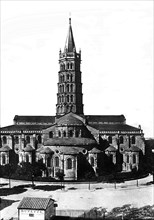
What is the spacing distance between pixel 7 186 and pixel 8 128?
24799 mm

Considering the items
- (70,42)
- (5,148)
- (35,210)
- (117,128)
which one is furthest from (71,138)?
(35,210)

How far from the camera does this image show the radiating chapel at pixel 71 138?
63.0m

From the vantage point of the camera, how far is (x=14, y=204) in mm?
45594

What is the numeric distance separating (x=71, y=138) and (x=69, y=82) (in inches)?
702

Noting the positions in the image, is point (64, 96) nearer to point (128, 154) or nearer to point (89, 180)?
point (128, 154)

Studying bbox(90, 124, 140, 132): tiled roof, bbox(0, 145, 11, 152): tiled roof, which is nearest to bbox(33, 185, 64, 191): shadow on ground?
bbox(0, 145, 11, 152): tiled roof

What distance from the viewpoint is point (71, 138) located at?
6638 centimetres

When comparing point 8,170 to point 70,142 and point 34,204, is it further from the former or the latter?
point 34,204

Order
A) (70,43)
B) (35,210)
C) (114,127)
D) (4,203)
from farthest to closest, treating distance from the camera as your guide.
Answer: (70,43) < (114,127) < (4,203) < (35,210)

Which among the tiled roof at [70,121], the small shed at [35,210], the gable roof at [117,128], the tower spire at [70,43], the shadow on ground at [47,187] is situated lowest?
the shadow on ground at [47,187]

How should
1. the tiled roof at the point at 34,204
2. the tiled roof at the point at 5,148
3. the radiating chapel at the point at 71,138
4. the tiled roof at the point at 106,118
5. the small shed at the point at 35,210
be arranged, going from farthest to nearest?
the tiled roof at the point at 106,118 → the tiled roof at the point at 5,148 → the radiating chapel at the point at 71,138 → the tiled roof at the point at 34,204 → the small shed at the point at 35,210

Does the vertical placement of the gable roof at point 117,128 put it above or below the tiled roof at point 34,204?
above

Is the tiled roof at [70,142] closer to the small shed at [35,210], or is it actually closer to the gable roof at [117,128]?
the gable roof at [117,128]

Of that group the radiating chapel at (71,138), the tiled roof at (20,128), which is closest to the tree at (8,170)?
the radiating chapel at (71,138)
